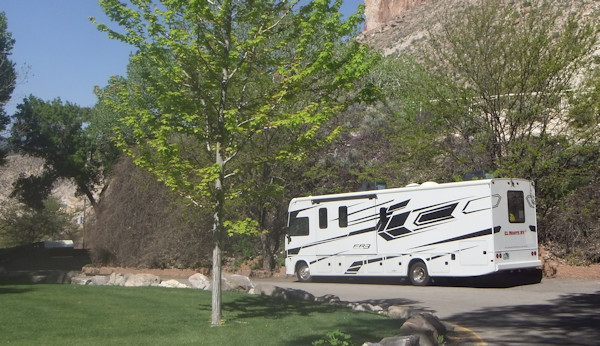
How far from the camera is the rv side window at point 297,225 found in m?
24.0

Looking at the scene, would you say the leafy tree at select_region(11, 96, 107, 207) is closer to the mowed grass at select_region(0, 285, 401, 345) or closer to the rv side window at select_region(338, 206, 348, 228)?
the rv side window at select_region(338, 206, 348, 228)

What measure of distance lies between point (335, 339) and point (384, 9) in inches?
4965

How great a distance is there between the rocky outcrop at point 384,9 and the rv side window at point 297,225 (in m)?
100

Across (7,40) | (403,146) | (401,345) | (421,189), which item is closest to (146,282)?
(421,189)

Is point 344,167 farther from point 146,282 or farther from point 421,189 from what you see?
point 146,282

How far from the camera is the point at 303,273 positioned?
2430 cm

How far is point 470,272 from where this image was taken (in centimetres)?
1898

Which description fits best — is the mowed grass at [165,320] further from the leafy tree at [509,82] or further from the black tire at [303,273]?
the leafy tree at [509,82]

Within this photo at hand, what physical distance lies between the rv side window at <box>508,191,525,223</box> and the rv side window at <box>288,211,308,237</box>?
7475 mm

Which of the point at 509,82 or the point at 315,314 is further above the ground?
the point at 509,82

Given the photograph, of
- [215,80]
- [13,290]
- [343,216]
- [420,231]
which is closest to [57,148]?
[343,216]

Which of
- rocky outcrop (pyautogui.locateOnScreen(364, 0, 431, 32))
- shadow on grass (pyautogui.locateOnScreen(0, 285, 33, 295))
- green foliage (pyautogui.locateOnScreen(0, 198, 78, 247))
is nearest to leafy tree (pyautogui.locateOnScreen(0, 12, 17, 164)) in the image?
shadow on grass (pyautogui.locateOnScreen(0, 285, 33, 295))

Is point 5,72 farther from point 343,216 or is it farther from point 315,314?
point 315,314

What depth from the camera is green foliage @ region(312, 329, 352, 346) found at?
371 inches
